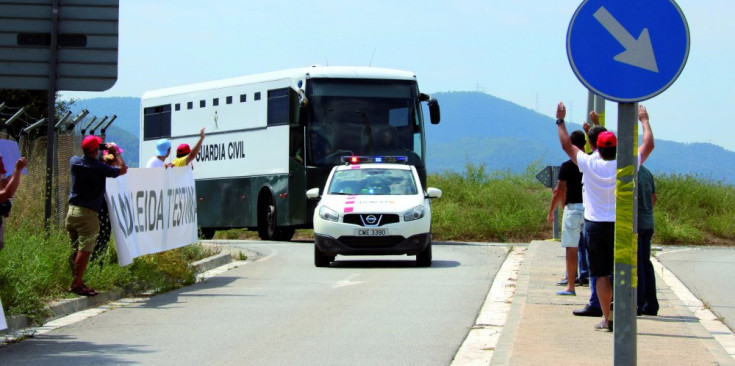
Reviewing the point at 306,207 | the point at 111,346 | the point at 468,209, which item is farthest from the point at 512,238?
the point at 111,346

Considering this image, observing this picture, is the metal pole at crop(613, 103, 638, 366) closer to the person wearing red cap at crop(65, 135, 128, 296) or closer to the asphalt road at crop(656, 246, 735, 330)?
the asphalt road at crop(656, 246, 735, 330)

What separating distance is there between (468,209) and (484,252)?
38.8 ft

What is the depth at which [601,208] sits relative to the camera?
35.0 ft

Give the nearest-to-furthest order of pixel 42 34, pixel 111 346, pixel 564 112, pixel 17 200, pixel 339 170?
pixel 564 112 < pixel 111 346 < pixel 42 34 < pixel 17 200 < pixel 339 170

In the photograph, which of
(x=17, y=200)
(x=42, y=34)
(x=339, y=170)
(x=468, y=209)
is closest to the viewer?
(x=42, y=34)

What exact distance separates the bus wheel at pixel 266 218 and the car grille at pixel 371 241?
9.72m

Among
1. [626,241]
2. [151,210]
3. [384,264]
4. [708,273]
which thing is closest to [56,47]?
[151,210]

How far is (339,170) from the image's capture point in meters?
21.7

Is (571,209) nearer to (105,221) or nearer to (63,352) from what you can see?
(105,221)

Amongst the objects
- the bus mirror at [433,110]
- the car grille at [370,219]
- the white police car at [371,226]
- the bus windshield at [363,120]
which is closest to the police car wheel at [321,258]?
the white police car at [371,226]

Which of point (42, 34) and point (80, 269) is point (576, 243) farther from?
point (42, 34)

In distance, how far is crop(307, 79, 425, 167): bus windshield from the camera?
2762cm

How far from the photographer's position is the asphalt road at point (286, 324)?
9875mm

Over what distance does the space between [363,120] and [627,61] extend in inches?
811
